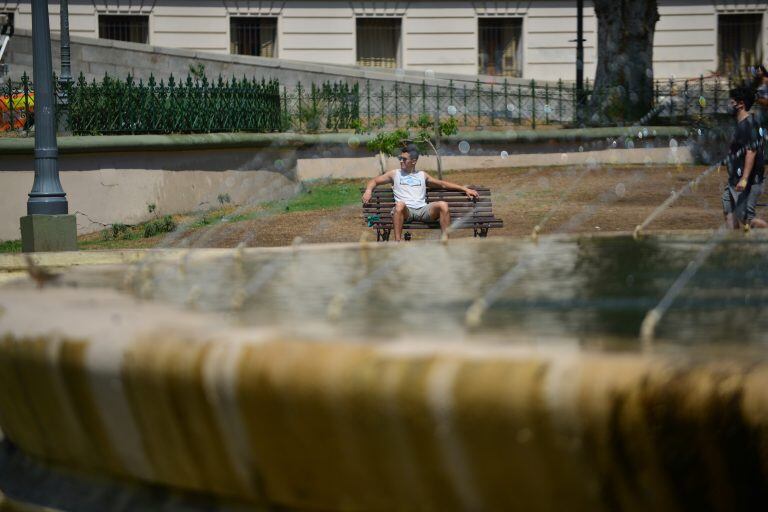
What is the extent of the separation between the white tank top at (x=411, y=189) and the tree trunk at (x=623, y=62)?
41.7 ft

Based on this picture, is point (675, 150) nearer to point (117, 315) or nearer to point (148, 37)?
point (148, 37)

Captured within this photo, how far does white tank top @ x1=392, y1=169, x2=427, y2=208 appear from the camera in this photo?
1318 centimetres

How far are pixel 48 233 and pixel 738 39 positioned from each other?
27360 mm

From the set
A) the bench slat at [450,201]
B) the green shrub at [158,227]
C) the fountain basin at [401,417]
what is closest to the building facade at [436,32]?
the green shrub at [158,227]

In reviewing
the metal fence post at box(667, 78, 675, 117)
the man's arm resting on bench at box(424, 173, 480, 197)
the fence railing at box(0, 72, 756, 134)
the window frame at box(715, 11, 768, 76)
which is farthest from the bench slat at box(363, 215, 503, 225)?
the window frame at box(715, 11, 768, 76)

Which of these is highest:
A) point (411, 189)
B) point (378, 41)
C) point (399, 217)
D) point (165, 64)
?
point (378, 41)

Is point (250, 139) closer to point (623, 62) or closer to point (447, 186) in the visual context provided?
point (447, 186)

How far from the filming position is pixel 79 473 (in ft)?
14.0

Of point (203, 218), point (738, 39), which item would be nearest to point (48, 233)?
point (203, 218)

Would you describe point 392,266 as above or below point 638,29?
below

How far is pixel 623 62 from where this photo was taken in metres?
25.4

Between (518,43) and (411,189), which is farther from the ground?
(518,43)

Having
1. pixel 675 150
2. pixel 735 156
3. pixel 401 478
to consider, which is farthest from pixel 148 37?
pixel 401 478

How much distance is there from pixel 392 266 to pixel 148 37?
3002 centimetres
